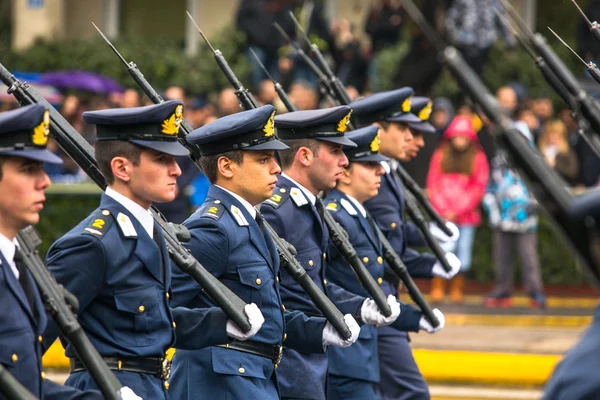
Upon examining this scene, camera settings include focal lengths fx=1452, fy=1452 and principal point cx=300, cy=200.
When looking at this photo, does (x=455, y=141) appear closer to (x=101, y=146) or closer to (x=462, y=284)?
(x=462, y=284)

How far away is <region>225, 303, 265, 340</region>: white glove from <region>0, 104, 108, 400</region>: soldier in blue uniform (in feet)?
3.59

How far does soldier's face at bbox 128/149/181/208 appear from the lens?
5.19 meters

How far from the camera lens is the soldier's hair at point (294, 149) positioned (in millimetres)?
6770

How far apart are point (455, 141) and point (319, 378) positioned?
278 inches

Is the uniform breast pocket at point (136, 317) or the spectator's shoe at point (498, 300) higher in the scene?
the uniform breast pocket at point (136, 317)

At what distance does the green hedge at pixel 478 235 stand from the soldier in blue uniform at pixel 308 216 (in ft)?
22.1

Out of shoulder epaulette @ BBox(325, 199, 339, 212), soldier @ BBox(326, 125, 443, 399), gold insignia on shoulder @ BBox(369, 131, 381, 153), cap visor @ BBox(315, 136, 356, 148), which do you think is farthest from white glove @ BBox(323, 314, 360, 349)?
gold insignia on shoulder @ BBox(369, 131, 381, 153)

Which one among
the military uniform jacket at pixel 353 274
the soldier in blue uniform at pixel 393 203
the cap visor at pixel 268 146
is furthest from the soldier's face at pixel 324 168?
the soldier in blue uniform at pixel 393 203

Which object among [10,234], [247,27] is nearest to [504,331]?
[247,27]

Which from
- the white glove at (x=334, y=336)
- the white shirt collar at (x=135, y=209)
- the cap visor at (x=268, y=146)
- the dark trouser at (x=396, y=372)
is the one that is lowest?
the dark trouser at (x=396, y=372)

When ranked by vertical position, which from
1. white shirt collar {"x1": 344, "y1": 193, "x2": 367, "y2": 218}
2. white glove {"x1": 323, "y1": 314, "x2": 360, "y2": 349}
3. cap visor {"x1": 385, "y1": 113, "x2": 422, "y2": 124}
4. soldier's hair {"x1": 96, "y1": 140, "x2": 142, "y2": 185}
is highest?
soldier's hair {"x1": 96, "y1": 140, "x2": 142, "y2": 185}

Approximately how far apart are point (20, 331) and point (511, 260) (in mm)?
9103

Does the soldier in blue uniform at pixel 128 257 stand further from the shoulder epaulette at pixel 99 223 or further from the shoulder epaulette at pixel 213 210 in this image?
the shoulder epaulette at pixel 213 210

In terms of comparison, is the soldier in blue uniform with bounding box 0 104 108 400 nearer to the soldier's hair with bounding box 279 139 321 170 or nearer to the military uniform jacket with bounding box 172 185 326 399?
the military uniform jacket with bounding box 172 185 326 399
